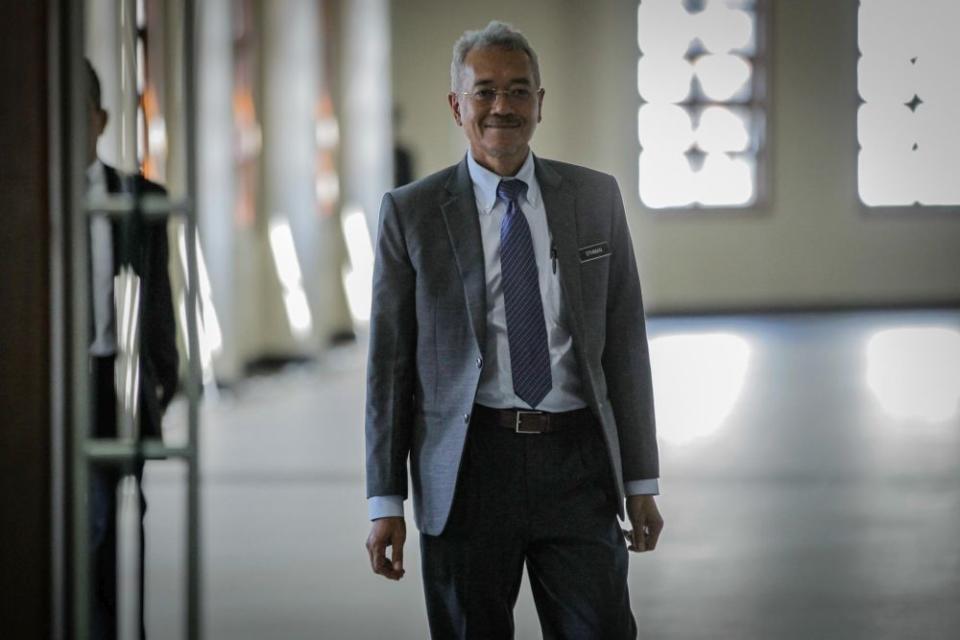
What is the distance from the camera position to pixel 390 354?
2.70 metres

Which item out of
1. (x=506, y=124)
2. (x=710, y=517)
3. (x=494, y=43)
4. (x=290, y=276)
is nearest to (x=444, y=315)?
(x=506, y=124)

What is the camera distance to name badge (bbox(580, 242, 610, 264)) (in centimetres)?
272

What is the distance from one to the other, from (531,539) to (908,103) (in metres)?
19.0

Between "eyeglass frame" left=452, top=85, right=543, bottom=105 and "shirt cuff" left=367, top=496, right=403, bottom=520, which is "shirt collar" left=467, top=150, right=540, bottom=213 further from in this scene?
"shirt cuff" left=367, top=496, right=403, bottom=520

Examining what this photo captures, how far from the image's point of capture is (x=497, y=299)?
2.68m

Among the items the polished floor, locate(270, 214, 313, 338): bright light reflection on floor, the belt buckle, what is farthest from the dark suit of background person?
locate(270, 214, 313, 338): bright light reflection on floor

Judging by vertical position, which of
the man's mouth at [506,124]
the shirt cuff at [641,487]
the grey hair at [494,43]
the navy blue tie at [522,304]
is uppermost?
the grey hair at [494,43]

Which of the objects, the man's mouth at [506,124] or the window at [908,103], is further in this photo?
the window at [908,103]

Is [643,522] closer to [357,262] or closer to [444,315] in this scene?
[444,315]

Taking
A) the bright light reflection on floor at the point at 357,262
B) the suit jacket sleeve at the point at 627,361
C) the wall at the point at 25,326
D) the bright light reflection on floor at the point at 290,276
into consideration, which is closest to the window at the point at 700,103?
the bright light reflection on floor at the point at 357,262

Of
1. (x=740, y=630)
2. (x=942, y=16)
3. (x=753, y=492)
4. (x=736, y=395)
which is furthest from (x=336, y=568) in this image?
(x=942, y=16)

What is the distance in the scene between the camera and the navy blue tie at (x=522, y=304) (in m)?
2.63

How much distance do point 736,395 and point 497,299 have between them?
28.0 feet

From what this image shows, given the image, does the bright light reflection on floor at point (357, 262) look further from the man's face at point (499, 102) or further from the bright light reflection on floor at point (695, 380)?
the man's face at point (499, 102)
